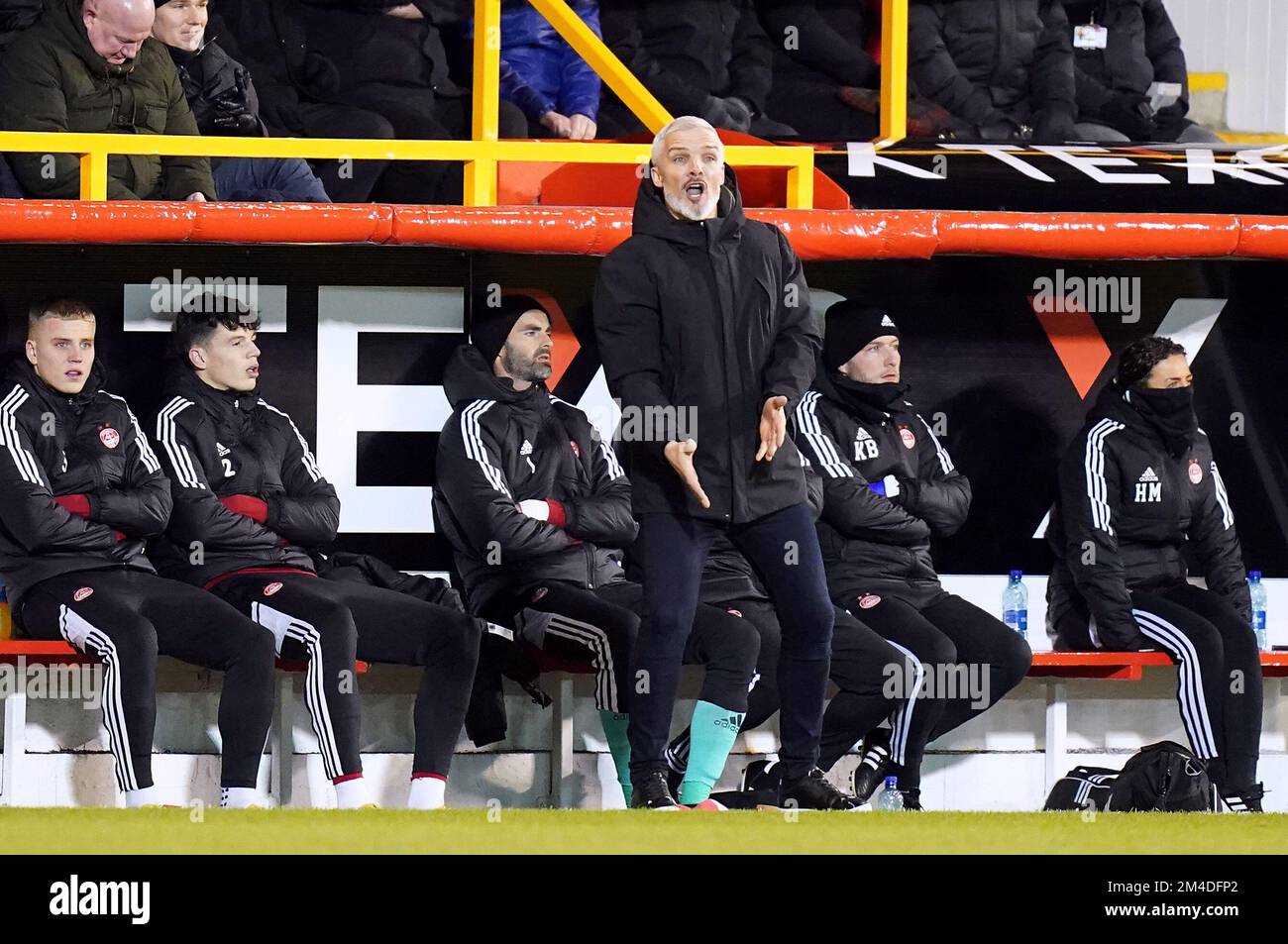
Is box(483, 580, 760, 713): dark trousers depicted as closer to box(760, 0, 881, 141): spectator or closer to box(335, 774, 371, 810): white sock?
box(335, 774, 371, 810): white sock

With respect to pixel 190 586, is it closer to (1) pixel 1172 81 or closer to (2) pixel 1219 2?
(1) pixel 1172 81

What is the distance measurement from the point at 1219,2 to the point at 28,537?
775 cm

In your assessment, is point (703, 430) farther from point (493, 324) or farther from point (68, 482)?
point (68, 482)

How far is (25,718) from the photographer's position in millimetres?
6996

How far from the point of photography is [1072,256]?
743 cm

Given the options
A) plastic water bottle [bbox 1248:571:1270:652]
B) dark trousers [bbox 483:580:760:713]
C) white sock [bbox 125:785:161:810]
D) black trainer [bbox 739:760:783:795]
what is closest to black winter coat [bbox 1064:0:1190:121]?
plastic water bottle [bbox 1248:571:1270:652]

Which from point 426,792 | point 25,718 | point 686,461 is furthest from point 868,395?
point 25,718

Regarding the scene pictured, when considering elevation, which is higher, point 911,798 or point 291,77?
point 291,77

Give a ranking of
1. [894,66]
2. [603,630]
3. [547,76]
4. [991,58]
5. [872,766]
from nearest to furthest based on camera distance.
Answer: [603,630] < [872,766] < [894,66] < [547,76] < [991,58]

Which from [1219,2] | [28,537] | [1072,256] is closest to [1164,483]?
[1072,256]

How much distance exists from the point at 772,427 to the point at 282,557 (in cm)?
195

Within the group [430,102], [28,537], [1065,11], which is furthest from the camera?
[1065,11]

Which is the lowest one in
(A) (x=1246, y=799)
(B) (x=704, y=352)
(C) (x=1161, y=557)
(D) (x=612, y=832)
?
(A) (x=1246, y=799)

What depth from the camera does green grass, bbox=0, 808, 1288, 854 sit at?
473cm
